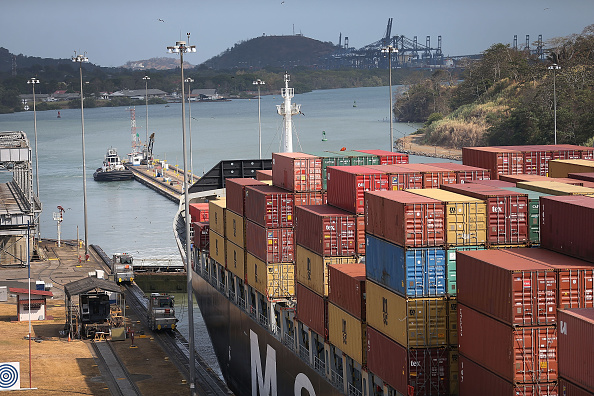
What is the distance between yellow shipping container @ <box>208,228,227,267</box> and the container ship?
246cm

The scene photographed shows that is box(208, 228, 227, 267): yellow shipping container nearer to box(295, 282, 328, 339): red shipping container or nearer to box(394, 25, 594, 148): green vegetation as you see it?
box(295, 282, 328, 339): red shipping container

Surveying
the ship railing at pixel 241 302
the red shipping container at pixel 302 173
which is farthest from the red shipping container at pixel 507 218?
the ship railing at pixel 241 302

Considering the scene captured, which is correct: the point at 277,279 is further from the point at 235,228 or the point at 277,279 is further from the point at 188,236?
the point at 235,228

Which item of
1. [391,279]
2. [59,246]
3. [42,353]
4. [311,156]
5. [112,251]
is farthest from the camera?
[112,251]

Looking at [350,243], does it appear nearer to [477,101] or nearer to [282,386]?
[282,386]

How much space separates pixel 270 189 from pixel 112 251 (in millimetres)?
49801

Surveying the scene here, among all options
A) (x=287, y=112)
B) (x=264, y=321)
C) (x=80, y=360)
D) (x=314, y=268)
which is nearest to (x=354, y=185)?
(x=314, y=268)

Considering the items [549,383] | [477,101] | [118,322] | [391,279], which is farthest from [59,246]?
[477,101]

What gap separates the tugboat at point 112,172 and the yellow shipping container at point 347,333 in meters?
117

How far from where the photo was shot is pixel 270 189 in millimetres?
39844

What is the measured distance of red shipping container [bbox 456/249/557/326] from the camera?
65.6 ft

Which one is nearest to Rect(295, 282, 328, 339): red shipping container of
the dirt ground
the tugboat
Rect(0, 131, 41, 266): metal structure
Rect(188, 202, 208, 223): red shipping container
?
Rect(188, 202, 208, 223): red shipping container

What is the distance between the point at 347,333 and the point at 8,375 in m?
16.4

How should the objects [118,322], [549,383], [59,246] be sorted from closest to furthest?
[549,383] → [118,322] → [59,246]
